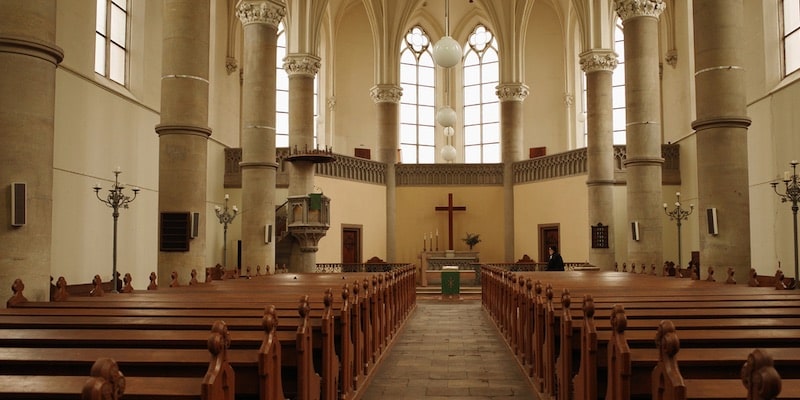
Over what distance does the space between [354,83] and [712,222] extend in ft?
67.6

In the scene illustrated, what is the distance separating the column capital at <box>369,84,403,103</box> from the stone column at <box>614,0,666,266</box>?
11809 mm

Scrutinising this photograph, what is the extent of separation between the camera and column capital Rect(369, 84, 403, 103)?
27984 millimetres

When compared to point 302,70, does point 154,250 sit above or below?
below

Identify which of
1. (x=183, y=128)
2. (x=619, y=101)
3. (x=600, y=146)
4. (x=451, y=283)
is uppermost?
(x=619, y=101)

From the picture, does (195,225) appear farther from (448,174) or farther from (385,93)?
(448,174)

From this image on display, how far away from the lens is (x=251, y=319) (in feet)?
17.4

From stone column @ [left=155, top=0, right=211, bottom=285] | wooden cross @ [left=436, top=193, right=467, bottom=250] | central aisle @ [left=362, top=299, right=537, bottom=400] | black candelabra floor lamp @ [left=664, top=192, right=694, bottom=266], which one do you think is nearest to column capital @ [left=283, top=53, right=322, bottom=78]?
wooden cross @ [left=436, top=193, right=467, bottom=250]

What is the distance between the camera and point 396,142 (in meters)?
28.5

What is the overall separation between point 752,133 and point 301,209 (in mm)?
13094

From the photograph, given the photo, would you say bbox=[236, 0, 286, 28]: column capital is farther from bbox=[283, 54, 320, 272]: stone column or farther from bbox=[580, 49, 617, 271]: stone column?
bbox=[580, 49, 617, 271]: stone column

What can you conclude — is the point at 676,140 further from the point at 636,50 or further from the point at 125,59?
the point at 125,59

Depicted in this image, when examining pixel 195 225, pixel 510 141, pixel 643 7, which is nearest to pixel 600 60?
pixel 643 7

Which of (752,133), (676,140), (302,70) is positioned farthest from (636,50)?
(302,70)

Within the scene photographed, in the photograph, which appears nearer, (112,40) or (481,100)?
(112,40)
